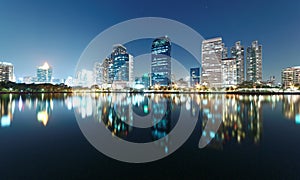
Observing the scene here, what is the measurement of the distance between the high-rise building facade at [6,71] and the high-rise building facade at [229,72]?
214 m

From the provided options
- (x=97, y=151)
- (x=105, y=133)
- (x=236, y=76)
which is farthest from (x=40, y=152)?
(x=236, y=76)

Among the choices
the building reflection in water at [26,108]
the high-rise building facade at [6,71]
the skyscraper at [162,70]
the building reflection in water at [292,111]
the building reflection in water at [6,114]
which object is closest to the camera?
the building reflection in water at [6,114]

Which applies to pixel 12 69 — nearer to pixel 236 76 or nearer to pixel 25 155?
pixel 25 155

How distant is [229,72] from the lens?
178 meters

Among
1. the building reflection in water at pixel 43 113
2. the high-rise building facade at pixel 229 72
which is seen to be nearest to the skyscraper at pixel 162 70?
the high-rise building facade at pixel 229 72

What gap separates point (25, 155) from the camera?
6.55 m

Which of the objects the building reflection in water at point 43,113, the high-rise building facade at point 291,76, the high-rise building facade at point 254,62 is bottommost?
the building reflection in water at point 43,113

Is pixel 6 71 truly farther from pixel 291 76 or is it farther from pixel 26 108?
pixel 291 76

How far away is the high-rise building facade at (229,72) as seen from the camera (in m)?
175

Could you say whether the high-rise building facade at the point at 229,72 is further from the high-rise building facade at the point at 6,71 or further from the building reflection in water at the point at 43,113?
the high-rise building facade at the point at 6,71

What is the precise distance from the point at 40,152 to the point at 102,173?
3697 millimetres

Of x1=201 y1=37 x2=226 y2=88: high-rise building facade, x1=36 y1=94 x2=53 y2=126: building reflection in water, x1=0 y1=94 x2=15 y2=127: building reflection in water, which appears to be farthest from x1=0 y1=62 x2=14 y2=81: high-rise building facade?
x1=201 y1=37 x2=226 y2=88: high-rise building facade

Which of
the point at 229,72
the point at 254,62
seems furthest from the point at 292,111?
the point at 254,62

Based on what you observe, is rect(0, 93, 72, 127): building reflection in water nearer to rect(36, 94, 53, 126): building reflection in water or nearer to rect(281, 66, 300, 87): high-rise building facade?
rect(36, 94, 53, 126): building reflection in water
